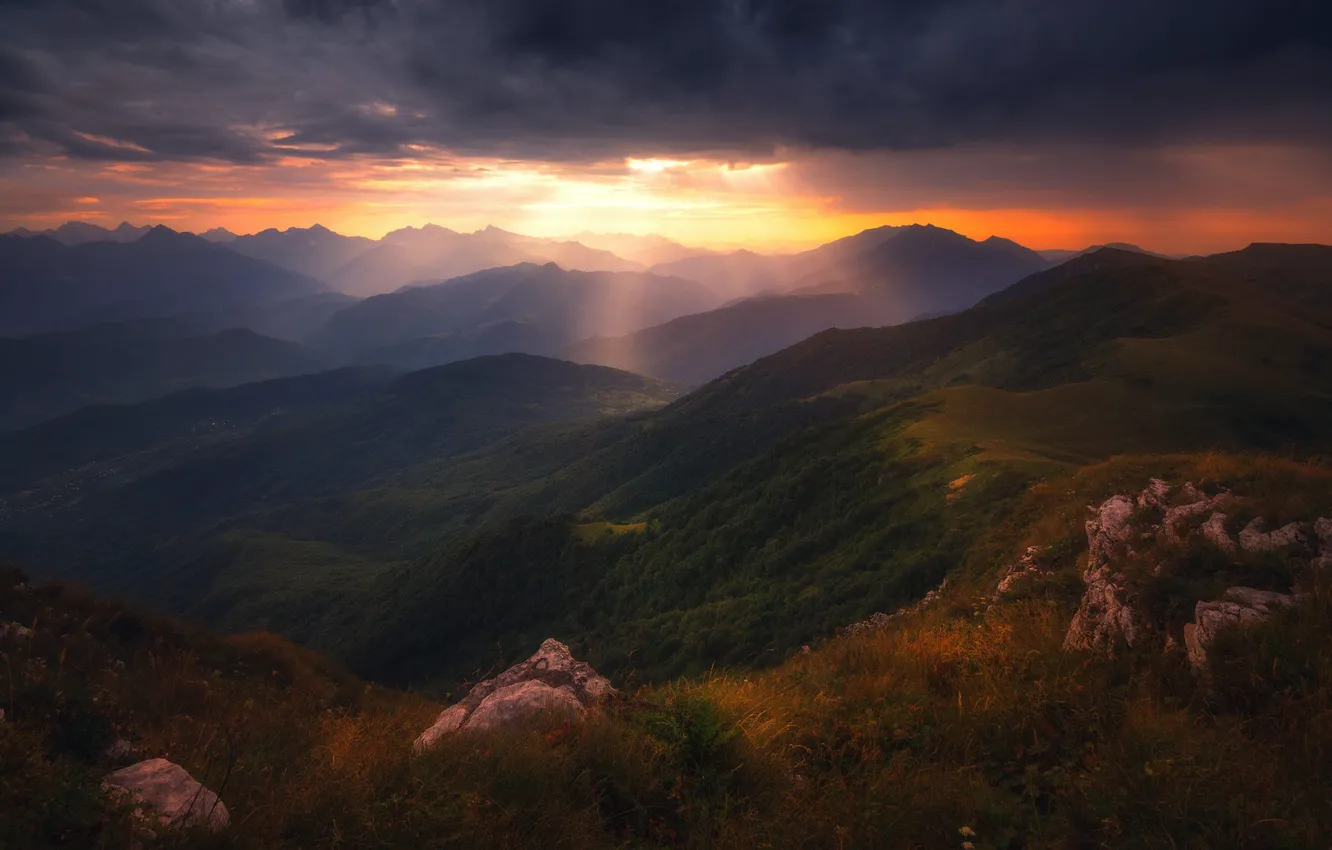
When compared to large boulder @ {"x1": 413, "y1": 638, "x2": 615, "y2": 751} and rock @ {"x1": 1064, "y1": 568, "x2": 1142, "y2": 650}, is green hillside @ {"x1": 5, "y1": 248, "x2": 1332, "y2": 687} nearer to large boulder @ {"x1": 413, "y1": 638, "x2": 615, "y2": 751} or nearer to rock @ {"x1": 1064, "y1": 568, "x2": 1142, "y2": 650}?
rock @ {"x1": 1064, "y1": 568, "x2": 1142, "y2": 650}

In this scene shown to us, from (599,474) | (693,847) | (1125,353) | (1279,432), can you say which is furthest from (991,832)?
(599,474)

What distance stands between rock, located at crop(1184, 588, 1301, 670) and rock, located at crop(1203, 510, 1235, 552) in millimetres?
1446

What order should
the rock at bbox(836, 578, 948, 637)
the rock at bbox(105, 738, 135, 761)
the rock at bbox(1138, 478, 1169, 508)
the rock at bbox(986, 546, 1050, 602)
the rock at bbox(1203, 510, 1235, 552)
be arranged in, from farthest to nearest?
the rock at bbox(836, 578, 948, 637) < the rock at bbox(986, 546, 1050, 602) < the rock at bbox(1138, 478, 1169, 508) < the rock at bbox(1203, 510, 1235, 552) < the rock at bbox(105, 738, 135, 761)

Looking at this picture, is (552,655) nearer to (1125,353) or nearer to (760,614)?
(760,614)

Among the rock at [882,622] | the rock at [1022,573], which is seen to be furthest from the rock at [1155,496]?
the rock at [882,622]

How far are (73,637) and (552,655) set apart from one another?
43.1ft

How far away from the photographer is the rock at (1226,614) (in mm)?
7273

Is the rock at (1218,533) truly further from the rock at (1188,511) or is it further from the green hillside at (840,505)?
the green hillside at (840,505)

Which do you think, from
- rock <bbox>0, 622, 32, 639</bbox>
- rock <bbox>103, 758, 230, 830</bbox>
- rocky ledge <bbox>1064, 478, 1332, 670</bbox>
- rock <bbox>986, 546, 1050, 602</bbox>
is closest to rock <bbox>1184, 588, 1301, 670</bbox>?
rocky ledge <bbox>1064, 478, 1332, 670</bbox>

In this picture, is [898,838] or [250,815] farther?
[898,838]

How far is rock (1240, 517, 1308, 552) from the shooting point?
9305mm

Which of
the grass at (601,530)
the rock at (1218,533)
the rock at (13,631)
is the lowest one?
the grass at (601,530)

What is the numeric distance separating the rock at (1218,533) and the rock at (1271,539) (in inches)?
6.6

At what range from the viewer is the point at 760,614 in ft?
197
